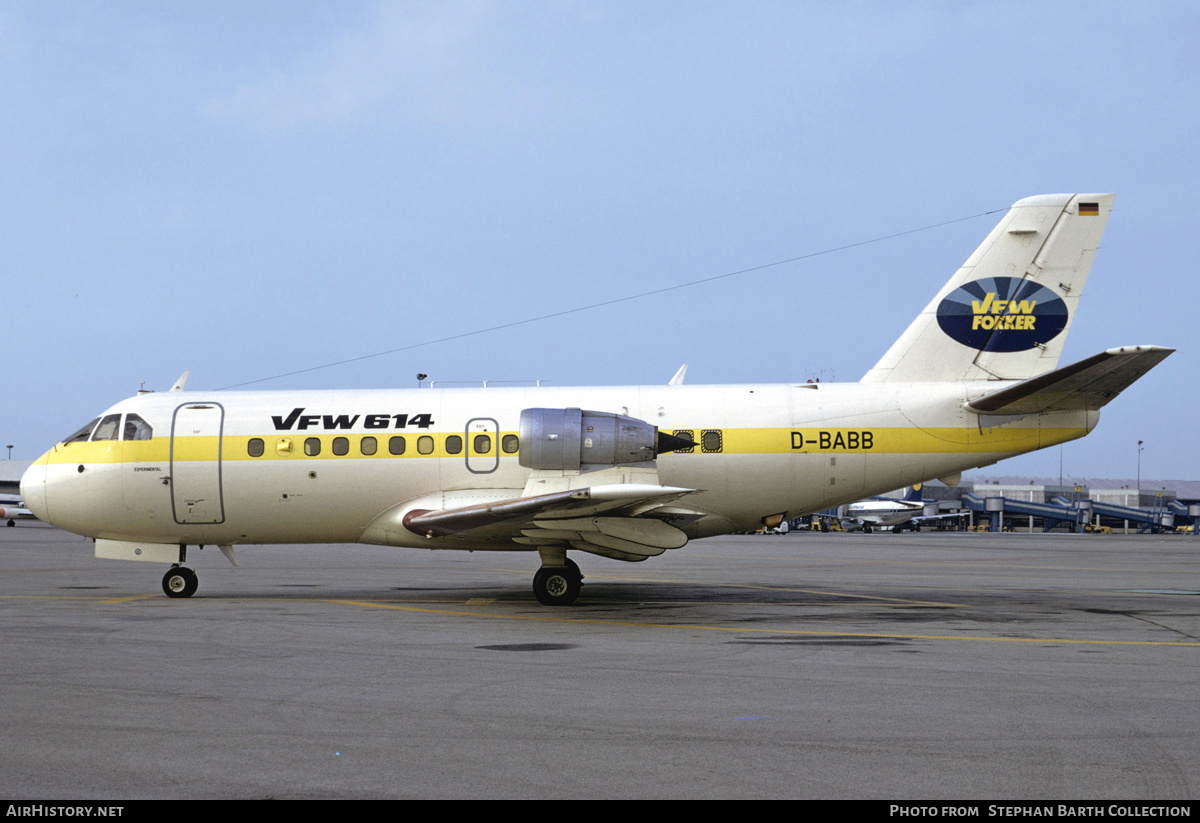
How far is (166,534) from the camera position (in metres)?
19.6

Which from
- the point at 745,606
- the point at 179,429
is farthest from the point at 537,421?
the point at 179,429

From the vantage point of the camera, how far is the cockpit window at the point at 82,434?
65.7ft

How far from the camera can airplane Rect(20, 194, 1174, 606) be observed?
18.0 metres

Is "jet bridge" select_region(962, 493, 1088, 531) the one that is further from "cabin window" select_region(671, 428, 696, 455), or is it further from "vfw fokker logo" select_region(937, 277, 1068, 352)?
"cabin window" select_region(671, 428, 696, 455)

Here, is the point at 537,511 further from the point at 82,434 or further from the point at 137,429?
the point at 82,434

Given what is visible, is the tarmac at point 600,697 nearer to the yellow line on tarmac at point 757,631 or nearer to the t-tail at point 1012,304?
the yellow line on tarmac at point 757,631

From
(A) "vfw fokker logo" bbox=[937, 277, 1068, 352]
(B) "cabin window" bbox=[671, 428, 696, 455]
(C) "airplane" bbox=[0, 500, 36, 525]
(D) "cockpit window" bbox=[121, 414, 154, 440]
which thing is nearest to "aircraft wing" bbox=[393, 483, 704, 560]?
(B) "cabin window" bbox=[671, 428, 696, 455]

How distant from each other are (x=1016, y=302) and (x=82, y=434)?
63.3ft

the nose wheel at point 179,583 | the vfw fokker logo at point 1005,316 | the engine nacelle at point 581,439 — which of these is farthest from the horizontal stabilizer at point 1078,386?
the nose wheel at point 179,583

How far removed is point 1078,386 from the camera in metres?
17.4

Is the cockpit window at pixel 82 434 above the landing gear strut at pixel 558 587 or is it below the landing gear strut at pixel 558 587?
above

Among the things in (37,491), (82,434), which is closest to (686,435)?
(82,434)

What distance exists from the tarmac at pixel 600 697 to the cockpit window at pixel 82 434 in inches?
128

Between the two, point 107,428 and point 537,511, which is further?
point 107,428
